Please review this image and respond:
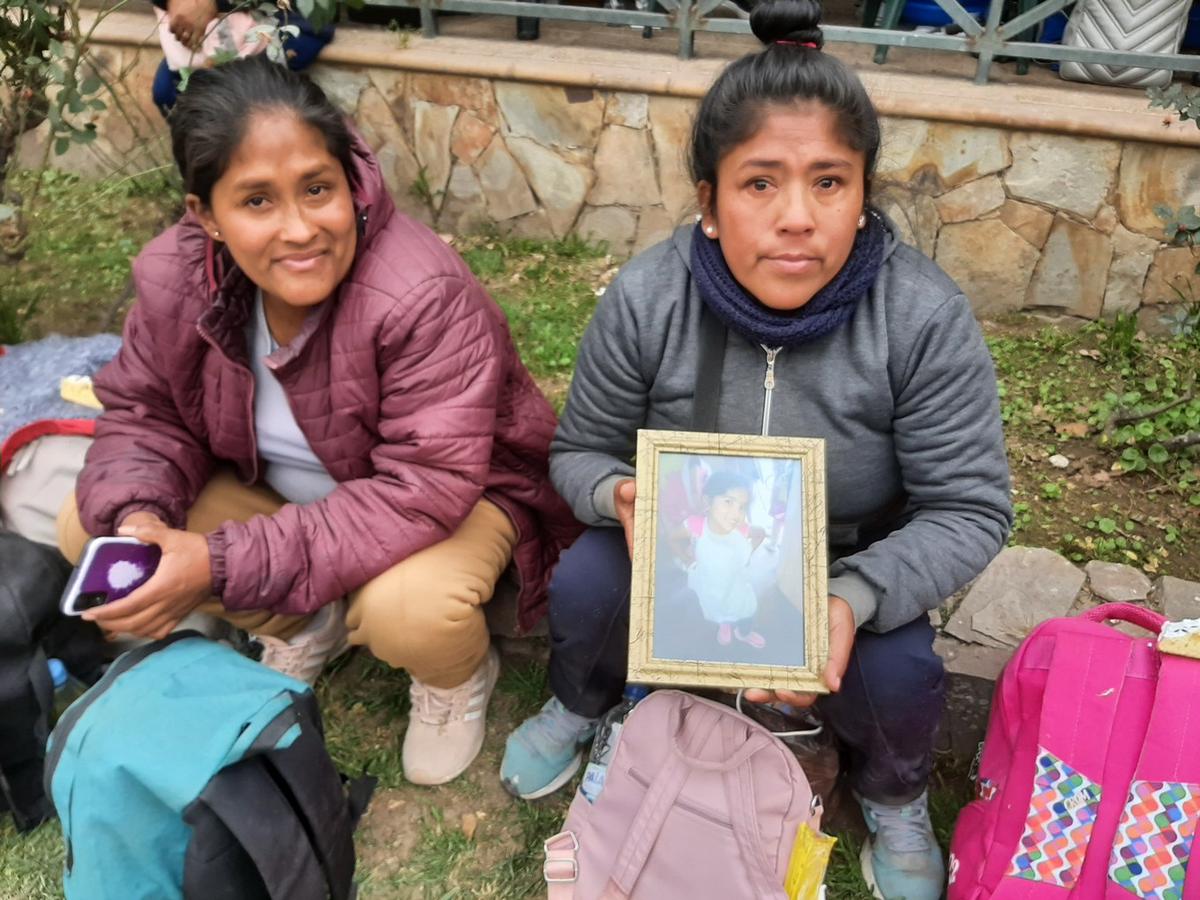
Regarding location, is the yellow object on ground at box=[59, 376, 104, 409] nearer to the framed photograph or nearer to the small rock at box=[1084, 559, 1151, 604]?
the framed photograph

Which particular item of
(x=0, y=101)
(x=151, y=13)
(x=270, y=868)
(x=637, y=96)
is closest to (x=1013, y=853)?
(x=270, y=868)

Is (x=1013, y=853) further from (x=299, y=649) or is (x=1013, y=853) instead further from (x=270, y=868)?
(x=299, y=649)

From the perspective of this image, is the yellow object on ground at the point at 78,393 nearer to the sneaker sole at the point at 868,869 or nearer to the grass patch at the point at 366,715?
the grass patch at the point at 366,715

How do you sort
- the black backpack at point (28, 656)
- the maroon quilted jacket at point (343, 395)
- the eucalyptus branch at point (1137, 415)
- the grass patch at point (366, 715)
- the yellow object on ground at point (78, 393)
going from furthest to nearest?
the eucalyptus branch at point (1137, 415)
the yellow object on ground at point (78, 393)
the grass patch at point (366, 715)
the black backpack at point (28, 656)
the maroon quilted jacket at point (343, 395)

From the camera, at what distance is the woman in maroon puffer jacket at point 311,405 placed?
5.96 feet

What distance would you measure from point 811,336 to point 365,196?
0.92 metres

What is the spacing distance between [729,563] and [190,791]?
975 millimetres

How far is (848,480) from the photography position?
6.15 ft

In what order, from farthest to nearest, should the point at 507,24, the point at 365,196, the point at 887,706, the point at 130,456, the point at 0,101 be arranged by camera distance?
the point at 507,24 → the point at 0,101 → the point at 130,456 → the point at 365,196 → the point at 887,706

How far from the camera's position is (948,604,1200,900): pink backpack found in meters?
1.54

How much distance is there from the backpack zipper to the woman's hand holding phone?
1.11m

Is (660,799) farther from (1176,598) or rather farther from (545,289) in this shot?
(545,289)

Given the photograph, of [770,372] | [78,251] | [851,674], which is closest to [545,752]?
[851,674]

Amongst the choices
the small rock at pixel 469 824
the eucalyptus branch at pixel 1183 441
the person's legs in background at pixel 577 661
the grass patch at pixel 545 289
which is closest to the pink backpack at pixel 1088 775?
the person's legs in background at pixel 577 661
